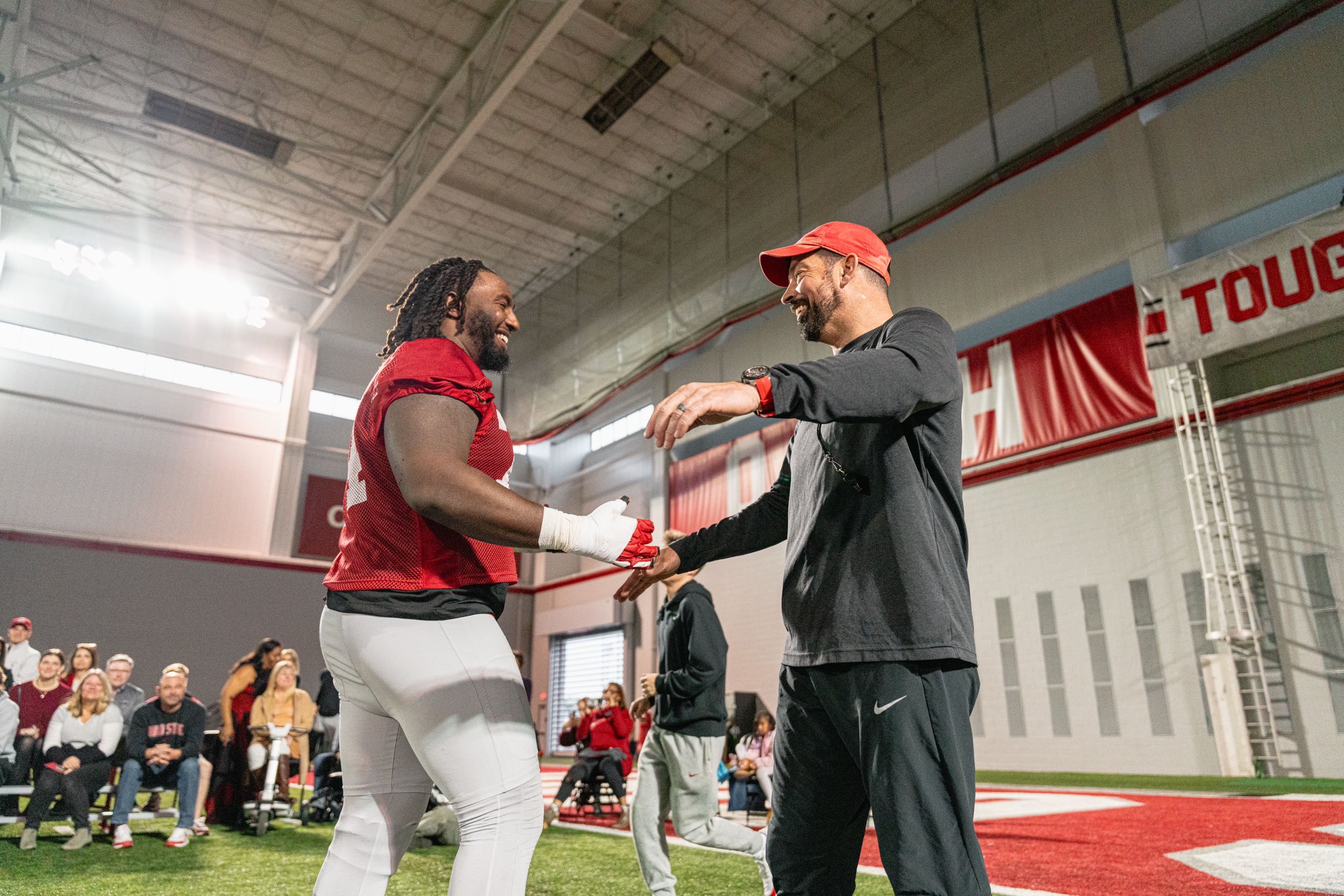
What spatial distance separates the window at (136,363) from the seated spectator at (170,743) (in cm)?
1276

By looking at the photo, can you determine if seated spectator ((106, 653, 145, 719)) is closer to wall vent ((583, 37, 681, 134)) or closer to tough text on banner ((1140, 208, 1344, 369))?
wall vent ((583, 37, 681, 134))

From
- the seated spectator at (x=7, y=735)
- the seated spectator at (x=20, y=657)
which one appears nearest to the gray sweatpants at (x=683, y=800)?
the seated spectator at (x=7, y=735)

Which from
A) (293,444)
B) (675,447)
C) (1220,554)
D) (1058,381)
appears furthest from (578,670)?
(1220,554)

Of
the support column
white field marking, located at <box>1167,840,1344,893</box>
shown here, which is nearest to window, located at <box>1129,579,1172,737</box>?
white field marking, located at <box>1167,840,1344,893</box>

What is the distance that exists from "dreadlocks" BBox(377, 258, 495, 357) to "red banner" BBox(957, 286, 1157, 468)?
8.81 meters

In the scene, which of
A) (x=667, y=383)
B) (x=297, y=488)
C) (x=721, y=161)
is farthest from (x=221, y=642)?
(x=721, y=161)

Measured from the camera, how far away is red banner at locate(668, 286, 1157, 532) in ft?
32.6

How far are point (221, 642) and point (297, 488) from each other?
3388 millimetres

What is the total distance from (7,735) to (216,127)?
10583 mm

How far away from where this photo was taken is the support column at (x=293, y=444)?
1725 cm

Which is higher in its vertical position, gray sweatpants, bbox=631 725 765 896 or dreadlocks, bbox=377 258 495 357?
dreadlocks, bbox=377 258 495 357

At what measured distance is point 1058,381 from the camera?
1061 centimetres

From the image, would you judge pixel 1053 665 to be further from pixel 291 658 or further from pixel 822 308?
pixel 822 308

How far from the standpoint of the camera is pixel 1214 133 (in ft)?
31.8
